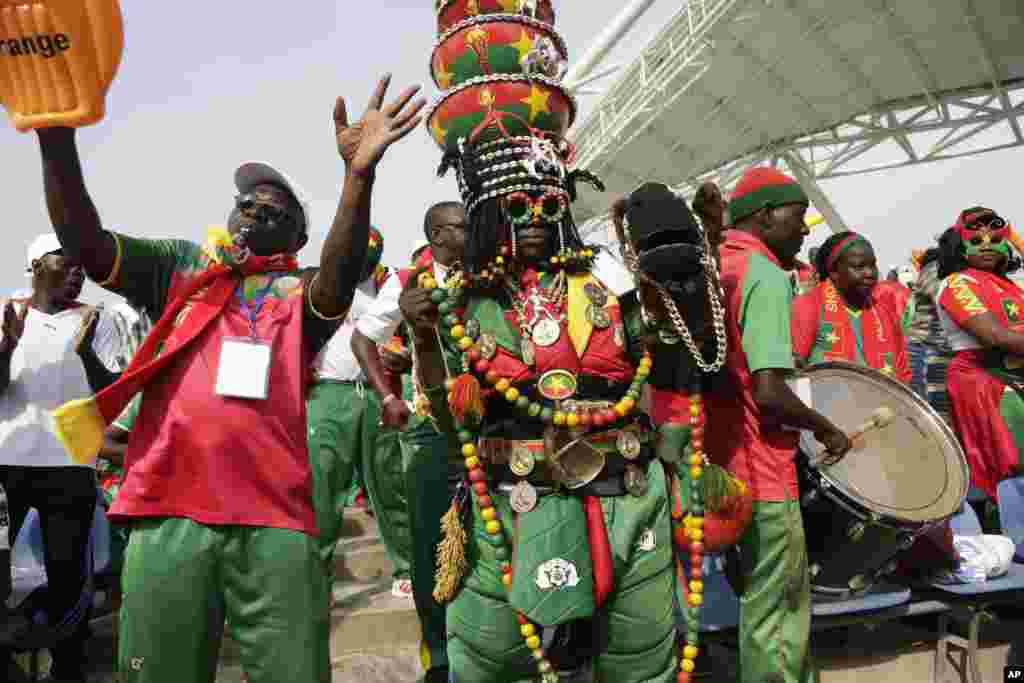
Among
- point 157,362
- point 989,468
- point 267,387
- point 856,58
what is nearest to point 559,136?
point 267,387

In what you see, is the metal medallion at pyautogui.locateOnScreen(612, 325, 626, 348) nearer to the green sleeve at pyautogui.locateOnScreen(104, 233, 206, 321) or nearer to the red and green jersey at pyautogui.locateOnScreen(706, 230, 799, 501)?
the red and green jersey at pyautogui.locateOnScreen(706, 230, 799, 501)

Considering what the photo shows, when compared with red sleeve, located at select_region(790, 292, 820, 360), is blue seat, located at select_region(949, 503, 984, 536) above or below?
below

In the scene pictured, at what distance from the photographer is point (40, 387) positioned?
421 cm

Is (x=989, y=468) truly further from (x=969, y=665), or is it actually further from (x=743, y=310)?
(x=743, y=310)

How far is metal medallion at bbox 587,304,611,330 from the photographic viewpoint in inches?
96.6

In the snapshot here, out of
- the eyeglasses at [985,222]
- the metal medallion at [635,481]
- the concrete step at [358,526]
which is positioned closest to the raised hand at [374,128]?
the metal medallion at [635,481]

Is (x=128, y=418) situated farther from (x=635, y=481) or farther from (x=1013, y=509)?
(x=1013, y=509)

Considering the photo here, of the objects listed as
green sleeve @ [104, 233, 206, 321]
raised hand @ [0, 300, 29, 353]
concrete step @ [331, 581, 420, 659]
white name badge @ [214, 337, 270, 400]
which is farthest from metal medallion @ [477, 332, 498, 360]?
raised hand @ [0, 300, 29, 353]

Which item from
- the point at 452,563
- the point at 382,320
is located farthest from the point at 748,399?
the point at 382,320

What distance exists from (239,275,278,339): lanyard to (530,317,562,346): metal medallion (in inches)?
34.1

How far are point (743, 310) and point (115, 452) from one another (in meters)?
2.86

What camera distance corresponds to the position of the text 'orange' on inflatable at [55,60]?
201 centimetres

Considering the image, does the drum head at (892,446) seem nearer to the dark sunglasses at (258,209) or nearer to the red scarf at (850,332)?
the red scarf at (850,332)

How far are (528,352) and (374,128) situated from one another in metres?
→ 0.79
